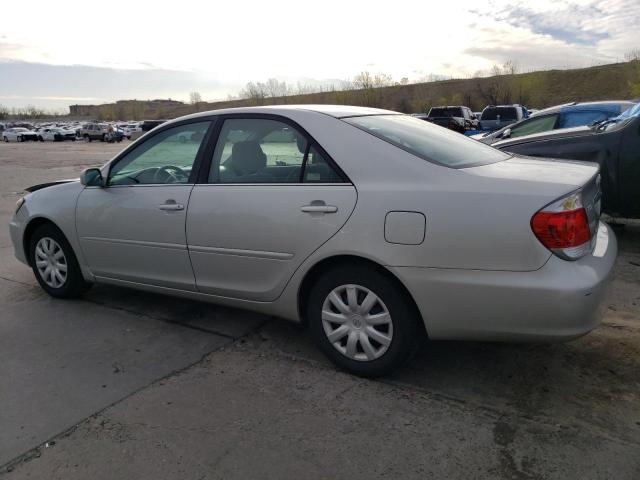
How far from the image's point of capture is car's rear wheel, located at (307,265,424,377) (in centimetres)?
312

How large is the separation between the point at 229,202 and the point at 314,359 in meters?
1.17

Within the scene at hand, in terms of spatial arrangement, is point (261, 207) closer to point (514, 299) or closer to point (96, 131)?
point (514, 299)

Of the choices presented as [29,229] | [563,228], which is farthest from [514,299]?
[29,229]

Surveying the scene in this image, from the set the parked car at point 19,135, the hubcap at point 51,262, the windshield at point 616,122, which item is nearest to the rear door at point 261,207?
the hubcap at point 51,262

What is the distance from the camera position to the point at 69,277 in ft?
15.7

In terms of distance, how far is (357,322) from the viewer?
3.26 meters

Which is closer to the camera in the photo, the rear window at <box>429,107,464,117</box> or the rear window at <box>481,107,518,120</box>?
the rear window at <box>481,107,518,120</box>

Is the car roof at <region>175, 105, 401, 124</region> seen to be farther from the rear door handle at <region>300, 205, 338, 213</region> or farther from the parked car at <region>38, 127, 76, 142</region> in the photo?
the parked car at <region>38, 127, 76, 142</region>

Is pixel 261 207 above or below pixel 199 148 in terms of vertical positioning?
below

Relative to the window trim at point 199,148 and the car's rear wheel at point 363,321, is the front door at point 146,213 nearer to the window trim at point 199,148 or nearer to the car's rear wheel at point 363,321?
the window trim at point 199,148

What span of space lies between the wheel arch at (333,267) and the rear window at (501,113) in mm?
21968

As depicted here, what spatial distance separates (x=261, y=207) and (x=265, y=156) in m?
0.44

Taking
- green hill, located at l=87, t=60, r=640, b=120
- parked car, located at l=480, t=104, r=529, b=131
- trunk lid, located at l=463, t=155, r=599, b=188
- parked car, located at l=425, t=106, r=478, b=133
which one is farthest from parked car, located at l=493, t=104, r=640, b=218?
green hill, located at l=87, t=60, r=640, b=120

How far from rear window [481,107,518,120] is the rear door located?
21662 mm
